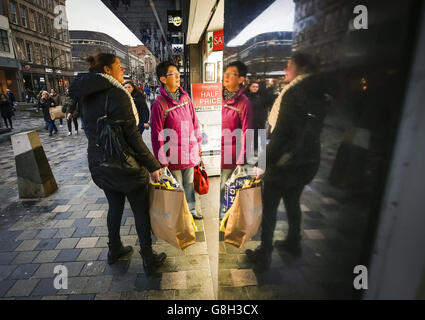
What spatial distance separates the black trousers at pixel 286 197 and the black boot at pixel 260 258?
0.03 m

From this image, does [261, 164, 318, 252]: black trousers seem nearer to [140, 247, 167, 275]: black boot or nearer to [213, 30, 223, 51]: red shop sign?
[140, 247, 167, 275]: black boot

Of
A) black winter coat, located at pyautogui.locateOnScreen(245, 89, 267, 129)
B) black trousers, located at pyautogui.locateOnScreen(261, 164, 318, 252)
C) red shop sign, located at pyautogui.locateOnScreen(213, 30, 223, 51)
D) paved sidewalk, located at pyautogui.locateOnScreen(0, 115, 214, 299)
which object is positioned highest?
red shop sign, located at pyautogui.locateOnScreen(213, 30, 223, 51)

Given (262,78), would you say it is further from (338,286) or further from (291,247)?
(338,286)

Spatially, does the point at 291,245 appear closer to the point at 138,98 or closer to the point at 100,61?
the point at 100,61

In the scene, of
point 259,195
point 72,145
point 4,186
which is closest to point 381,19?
point 259,195

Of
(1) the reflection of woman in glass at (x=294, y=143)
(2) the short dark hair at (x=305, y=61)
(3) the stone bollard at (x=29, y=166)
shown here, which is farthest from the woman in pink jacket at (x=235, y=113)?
(3) the stone bollard at (x=29, y=166)

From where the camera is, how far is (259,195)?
1446 mm

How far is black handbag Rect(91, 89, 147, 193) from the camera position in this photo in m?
2.10

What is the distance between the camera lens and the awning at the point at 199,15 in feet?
13.3

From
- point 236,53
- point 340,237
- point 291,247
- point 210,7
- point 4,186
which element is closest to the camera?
point 340,237

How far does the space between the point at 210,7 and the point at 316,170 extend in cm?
441

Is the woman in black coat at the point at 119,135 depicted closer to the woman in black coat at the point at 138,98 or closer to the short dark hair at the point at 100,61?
the short dark hair at the point at 100,61

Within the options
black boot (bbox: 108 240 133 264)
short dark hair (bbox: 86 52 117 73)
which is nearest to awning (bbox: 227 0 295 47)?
short dark hair (bbox: 86 52 117 73)

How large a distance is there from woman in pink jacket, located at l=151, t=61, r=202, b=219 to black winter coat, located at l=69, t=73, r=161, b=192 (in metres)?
0.53
